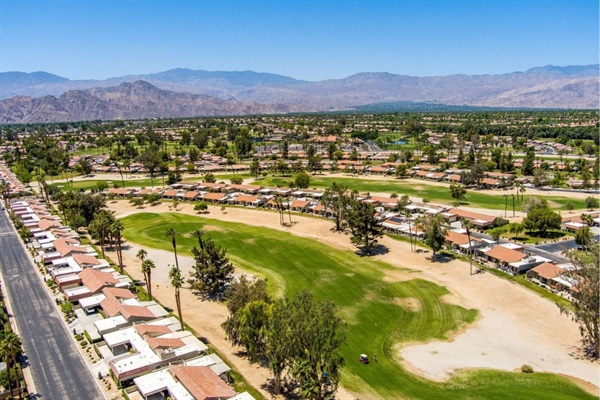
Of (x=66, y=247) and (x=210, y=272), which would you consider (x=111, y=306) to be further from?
(x=66, y=247)

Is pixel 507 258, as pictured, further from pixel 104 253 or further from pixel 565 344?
pixel 104 253

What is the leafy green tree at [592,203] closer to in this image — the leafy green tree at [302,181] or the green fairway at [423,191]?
the green fairway at [423,191]

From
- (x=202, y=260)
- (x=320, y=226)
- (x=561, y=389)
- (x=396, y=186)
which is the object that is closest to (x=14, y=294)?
(x=202, y=260)

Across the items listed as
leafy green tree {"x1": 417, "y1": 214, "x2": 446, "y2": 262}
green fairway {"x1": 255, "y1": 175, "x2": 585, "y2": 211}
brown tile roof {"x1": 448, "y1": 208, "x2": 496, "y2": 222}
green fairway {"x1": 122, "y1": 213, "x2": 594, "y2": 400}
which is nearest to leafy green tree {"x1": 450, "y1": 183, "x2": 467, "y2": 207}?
green fairway {"x1": 255, "y1": 175, "x2": 585, "y2": 211}

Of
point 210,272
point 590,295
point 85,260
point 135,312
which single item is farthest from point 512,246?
point 85,260

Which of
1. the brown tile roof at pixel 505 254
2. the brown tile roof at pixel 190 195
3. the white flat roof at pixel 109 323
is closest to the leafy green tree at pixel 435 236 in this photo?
the brown tile roof at pixel 505 254

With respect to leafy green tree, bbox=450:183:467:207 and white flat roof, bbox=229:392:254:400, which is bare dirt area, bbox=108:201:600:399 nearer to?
white flat roof, bbox=229:392:254:400
